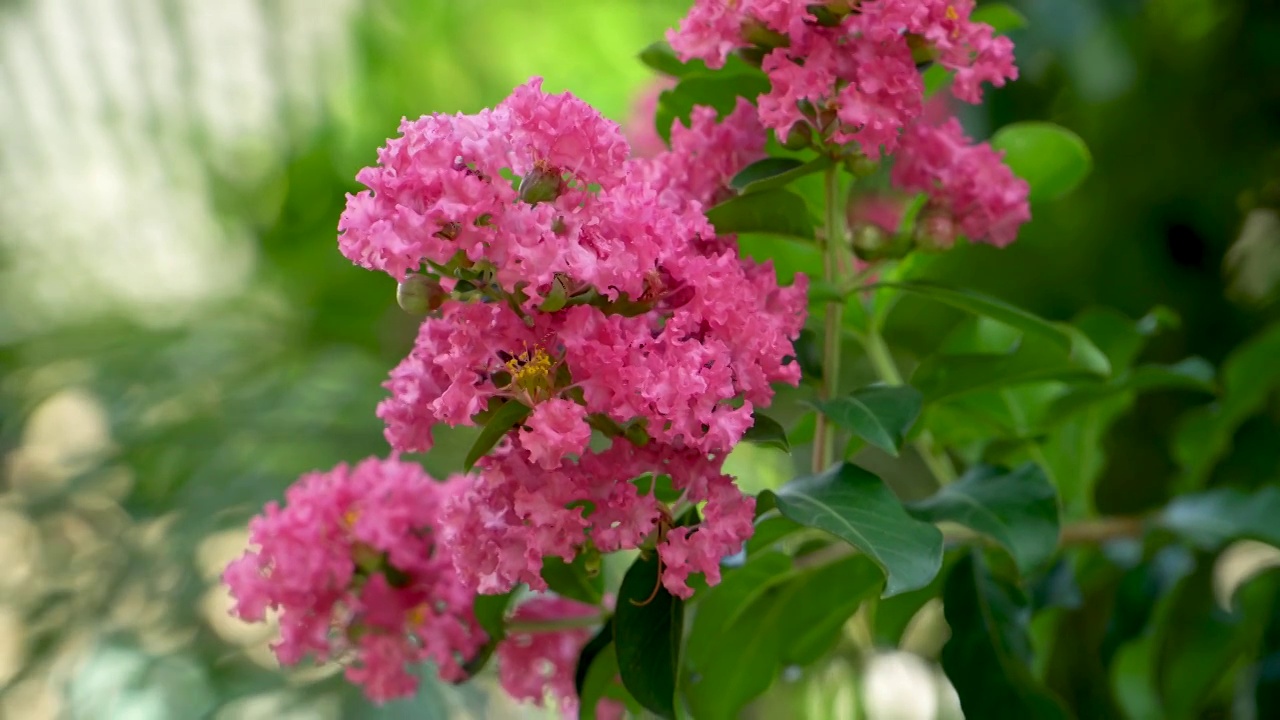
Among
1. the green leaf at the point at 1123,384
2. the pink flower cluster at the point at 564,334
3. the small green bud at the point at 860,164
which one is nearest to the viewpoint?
the pink flower cluster at the point at 564,334

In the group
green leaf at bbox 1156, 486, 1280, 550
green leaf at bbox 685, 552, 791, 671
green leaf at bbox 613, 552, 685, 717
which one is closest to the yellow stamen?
green leaf at bbox 613, 552, 685, 717

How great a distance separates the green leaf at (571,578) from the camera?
581 mm

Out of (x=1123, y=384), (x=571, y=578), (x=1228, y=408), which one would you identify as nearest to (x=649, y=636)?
(x=571, y=578)

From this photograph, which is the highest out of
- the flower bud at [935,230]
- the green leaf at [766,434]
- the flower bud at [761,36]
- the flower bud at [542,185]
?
the flower bud at [761,36]

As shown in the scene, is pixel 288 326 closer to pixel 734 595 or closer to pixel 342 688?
pixel 342 688

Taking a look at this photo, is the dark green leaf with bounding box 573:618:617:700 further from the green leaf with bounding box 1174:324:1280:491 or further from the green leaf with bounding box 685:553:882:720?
the green leaf with bounding box 1174:324:1280:491

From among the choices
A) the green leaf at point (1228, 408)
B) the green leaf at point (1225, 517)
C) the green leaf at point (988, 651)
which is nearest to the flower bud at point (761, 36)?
the green leaf at point (988, 651)

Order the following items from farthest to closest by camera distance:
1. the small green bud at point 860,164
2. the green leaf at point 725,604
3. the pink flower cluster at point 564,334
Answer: the green leaf at point 725,604 → the small green bud at point 860,164 → the pink flower cluster at point 564,334

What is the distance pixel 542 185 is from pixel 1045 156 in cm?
39

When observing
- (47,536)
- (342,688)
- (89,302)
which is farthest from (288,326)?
(342,688)

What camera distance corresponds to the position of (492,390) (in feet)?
1.53

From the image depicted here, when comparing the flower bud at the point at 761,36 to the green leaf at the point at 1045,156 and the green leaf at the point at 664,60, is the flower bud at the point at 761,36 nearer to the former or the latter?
the green leaf at the point at 664,60

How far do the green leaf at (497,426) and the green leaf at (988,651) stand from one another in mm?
338

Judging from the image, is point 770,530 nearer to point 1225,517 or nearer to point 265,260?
point 1225,517
